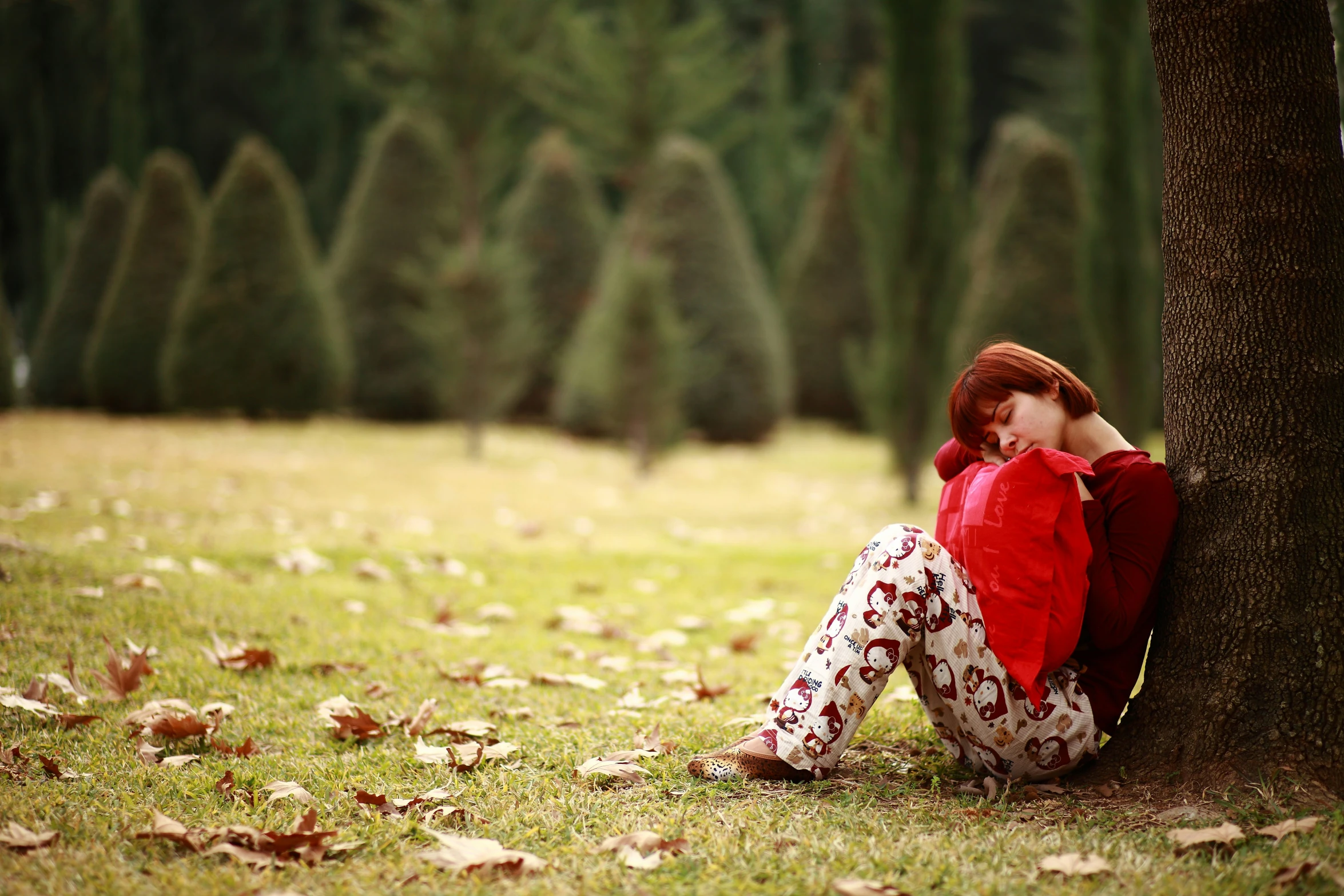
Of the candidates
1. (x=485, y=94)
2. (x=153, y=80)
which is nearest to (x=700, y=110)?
(x=485, y=94)

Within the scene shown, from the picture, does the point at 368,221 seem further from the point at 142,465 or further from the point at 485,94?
the point at 142,465

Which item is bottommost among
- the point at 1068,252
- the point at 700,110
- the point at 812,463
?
the point at 812,463

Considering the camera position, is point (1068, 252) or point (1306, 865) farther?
point (1068, 252)

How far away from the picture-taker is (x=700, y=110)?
455 inches

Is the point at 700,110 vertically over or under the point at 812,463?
over

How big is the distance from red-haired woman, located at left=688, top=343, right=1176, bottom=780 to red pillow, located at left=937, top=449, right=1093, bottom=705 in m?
0.04

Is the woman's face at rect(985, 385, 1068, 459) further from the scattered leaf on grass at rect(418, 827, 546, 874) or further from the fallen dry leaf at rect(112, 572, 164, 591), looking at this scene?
the fallen dry leaf at rect(112, 572, 164, 591)

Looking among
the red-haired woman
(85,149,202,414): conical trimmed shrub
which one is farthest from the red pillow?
(85,149,202,414): conical trimmed shrub

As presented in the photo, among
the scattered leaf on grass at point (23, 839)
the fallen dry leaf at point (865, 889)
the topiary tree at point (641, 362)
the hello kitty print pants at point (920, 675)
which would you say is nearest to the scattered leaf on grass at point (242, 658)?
the scattered leaf on grass at point (23, 839)

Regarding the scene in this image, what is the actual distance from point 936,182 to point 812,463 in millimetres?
4161

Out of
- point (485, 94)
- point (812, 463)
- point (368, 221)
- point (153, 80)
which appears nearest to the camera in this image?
point (485, 94)

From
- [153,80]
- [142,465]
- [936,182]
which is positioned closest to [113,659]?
[142,465]

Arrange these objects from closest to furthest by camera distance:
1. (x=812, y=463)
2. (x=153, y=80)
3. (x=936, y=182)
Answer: (x=936, y=182) < (x=812, y=463) < (x=153, y=80)

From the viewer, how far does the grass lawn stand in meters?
1.96
